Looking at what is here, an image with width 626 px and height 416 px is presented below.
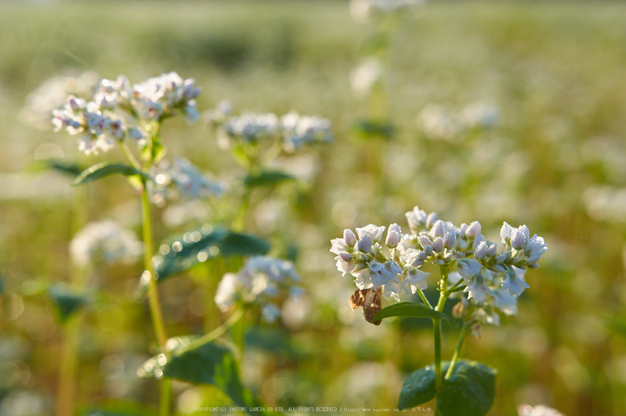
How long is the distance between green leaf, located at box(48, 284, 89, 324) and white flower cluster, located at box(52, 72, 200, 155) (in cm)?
89

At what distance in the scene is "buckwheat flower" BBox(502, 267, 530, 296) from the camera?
1.27 metres

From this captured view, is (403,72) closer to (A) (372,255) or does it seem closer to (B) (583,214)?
(B) (583,214)

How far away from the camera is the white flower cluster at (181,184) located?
1.98 meters

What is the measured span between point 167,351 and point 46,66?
13.4m

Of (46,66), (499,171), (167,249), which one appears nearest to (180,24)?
(46,66)

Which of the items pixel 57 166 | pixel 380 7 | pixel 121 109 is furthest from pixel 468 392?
pixel 380 7

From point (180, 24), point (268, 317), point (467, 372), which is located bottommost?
point (467, 372)

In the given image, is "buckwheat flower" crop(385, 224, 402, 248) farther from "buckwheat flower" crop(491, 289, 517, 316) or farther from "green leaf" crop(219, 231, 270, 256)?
"green leaf" crop(219, 231, 270, 256)

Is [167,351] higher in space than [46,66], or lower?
lower

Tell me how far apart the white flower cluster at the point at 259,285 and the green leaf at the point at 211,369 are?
0.18m

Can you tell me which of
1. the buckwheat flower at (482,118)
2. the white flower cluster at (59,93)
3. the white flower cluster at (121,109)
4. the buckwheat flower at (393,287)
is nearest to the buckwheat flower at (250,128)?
the white flower cluster at (121,109)

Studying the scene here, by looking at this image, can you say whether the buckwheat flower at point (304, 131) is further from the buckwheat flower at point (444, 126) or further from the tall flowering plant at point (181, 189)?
the buckwheat flower at point (444, 126)

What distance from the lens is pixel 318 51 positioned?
16391mm

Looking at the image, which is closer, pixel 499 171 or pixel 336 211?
pixel 336 211
